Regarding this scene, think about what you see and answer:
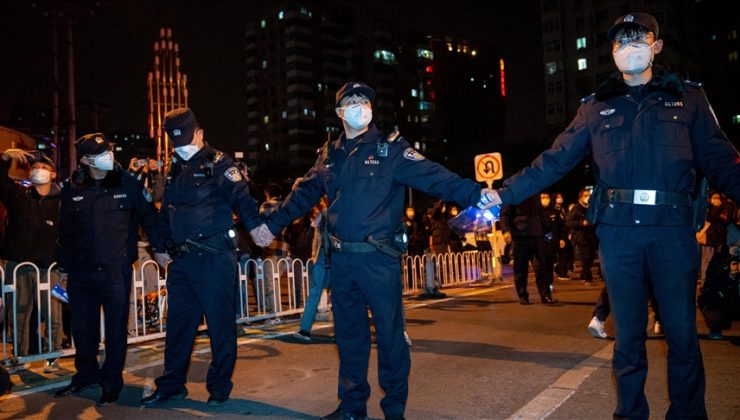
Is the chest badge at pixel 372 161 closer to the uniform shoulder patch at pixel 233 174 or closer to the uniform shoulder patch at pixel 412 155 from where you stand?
the uniform shoulder patch at pixel 412 155

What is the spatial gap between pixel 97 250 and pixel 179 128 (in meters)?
1.23

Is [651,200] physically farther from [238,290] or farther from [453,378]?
[238,290]

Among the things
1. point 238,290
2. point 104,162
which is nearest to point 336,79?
point 238,290

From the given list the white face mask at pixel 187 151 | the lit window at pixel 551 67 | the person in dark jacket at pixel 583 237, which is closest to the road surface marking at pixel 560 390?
the white face mask at pixel 187 151

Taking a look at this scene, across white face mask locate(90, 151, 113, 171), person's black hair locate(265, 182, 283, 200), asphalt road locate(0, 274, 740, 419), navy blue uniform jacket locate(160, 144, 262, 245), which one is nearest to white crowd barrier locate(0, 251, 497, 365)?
asphalt road locate(0, 274, 740, 419)

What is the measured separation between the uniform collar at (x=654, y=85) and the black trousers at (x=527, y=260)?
6906 mm

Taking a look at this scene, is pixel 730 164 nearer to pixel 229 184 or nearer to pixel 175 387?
pixel 229 184

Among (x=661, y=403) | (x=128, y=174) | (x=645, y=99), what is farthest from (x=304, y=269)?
(x=645, y=99)

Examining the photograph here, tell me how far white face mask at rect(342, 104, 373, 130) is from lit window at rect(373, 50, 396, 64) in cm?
12454

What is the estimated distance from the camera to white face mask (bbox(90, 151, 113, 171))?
5.39 metres

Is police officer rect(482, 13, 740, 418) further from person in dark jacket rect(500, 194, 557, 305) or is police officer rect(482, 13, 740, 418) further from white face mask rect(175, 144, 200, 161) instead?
person in dark jacket rect(500, 194, 557, 305)

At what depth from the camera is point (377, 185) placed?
4.26 meters

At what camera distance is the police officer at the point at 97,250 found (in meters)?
5.32

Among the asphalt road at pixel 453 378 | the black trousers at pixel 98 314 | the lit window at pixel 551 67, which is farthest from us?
the lit window at pixel 551 67
